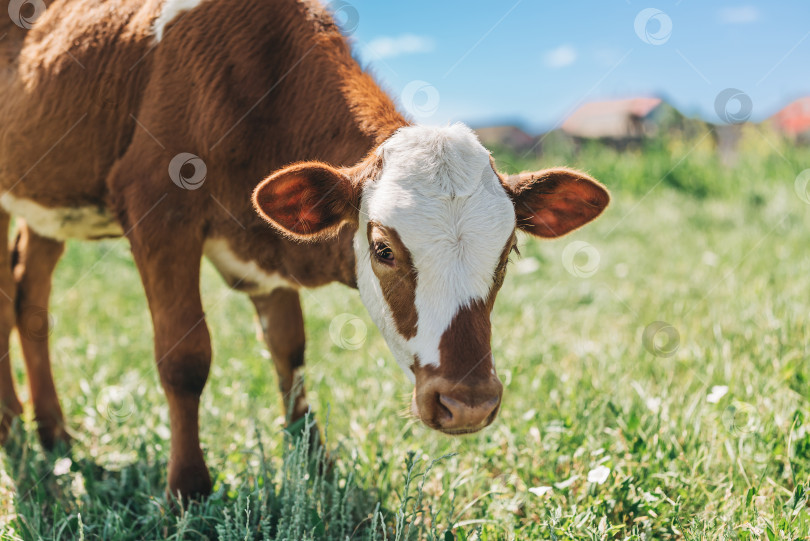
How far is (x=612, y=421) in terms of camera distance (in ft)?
11.0

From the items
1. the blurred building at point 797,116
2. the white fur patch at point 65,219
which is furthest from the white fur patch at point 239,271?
the blurred building at point 797,116

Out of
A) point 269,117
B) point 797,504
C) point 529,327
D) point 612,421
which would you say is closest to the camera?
point 797,504

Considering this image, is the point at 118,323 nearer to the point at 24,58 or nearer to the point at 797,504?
the point at 24,58

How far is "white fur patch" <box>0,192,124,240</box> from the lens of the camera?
3.41m

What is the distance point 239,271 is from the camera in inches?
128

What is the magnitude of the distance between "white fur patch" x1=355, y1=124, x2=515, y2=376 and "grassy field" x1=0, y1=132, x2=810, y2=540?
437mm

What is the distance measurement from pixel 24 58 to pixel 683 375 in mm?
3810

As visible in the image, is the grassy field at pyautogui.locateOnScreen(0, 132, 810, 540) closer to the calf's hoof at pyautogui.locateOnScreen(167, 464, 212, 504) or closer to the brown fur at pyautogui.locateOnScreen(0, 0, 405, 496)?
the calf's hoof at pyautogui.locateOnScreen(167, 464, 212, 504)

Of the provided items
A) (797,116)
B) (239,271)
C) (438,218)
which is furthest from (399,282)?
(797,116)

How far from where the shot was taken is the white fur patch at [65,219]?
341cm

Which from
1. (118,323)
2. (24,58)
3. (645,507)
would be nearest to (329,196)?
(645,507)

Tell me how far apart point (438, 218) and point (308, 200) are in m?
0.53

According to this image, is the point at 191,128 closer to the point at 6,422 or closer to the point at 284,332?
the point at 284,332

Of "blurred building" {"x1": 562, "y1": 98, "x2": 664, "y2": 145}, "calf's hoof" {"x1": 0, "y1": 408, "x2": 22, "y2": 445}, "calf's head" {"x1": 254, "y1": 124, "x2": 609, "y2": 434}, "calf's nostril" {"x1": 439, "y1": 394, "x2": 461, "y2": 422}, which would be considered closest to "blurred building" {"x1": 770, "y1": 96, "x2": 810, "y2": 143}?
"blurred building" {"x1": 562, "y1": 98, "x2": 664, "y2": 145}
